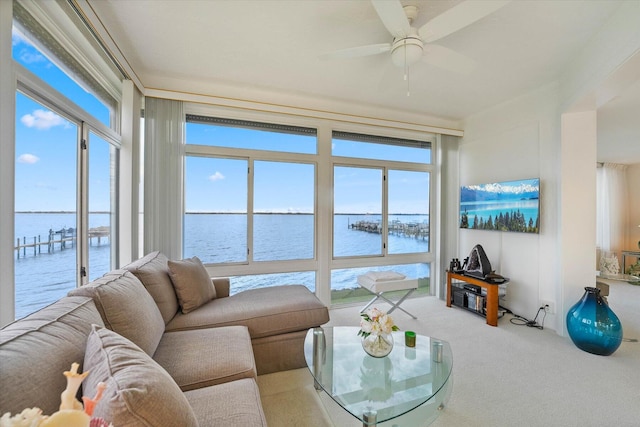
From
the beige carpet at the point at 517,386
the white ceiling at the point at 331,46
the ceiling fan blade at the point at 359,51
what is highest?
the white ceiling at the point at 331,46

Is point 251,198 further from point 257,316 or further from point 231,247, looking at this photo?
point 257,316

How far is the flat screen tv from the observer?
303 cm

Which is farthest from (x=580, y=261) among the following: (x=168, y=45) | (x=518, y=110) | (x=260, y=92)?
(x=168, y=45)

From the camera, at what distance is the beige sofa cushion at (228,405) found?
3.37ft

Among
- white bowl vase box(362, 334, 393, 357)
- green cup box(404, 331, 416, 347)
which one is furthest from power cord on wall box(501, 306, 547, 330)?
white bowl vase box(362, 334, 393, 357)

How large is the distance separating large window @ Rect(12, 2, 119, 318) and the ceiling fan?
1.77m

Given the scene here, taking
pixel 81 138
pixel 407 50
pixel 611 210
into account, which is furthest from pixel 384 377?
pixel 611 210

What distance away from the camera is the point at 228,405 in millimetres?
1113

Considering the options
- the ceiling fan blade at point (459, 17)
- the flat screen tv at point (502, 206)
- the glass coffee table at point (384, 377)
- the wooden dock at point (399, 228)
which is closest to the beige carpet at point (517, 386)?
the glass coffee table at point (384, 377)

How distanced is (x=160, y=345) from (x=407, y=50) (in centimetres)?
252

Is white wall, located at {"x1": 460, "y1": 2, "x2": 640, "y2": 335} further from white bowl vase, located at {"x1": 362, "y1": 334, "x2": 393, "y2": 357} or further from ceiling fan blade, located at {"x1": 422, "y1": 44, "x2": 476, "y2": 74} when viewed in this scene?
white bowl vase, located at {"x1": 362, "y1": 334, "x2": 393, "y2": 357}

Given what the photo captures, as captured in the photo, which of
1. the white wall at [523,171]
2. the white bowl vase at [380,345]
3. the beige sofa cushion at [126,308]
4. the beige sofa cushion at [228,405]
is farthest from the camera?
the white wall at [523,171]

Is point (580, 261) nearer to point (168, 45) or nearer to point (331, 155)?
point (331, 155)

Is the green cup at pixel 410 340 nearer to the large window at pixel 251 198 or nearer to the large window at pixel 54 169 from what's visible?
the large window at pixel 251 198
